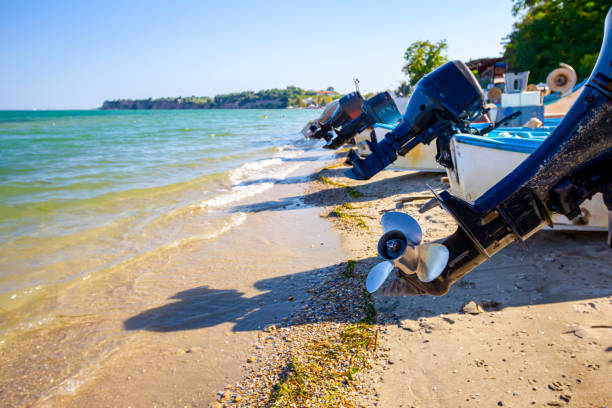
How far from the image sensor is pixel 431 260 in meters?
2.32

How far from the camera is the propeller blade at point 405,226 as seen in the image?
2387mm

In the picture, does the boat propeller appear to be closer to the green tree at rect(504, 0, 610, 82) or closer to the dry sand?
the dry sand

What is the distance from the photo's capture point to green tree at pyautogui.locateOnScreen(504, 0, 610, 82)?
24.2 metres

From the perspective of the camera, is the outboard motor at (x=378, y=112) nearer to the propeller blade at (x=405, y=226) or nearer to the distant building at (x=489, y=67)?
the propeller blade at (x=405, y=226)

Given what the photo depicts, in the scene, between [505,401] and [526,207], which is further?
[505,401]

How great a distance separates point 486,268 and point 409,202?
3.60 meters

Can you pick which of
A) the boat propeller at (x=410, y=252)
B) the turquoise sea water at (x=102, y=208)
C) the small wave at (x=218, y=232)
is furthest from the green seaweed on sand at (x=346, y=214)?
the boat propeller at (x=410, y=252)

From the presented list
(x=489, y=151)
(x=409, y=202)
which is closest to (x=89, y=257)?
(x=409, y=202)

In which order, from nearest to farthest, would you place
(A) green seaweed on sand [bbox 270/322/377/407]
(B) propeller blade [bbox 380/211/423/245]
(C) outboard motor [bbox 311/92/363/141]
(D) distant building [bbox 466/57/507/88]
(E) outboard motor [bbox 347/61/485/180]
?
(B) propeller blade [bbox 380/211/423/245] → (A) green seaweed on sand [bbox 270/322/377/407] → (E) outboard motor [bbox 347/61/485/180] → (C) outboard motor [bbox 311/92/363/141] → (D) distant building [bbox 466/57/507/88]

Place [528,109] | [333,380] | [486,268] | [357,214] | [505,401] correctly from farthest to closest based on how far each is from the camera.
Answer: [528,109], [357,214], [486,268], [333,380], [505,401]

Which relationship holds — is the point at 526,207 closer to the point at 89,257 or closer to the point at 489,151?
the point at 489,151

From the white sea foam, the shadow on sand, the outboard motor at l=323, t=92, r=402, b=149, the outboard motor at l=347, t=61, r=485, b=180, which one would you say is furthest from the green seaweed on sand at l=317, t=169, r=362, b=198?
the outboard motor at l=347, t=61, r=485, b=180

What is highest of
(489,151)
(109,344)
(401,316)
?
(489,151)

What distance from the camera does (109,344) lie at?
4.19 metres
